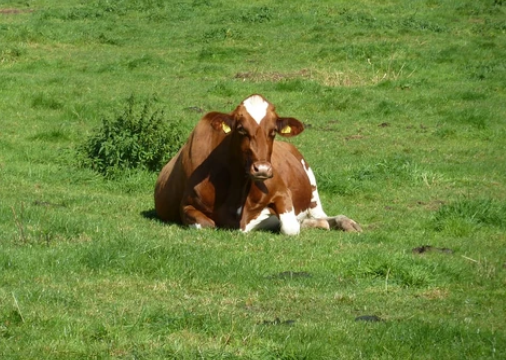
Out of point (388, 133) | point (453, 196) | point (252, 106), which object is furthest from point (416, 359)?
Result: point (388, 133)

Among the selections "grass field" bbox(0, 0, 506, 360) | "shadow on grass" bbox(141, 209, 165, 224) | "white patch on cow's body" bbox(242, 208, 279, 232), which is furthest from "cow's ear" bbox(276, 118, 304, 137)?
"shadow on grass" bbox(141, 209, 165, 224)

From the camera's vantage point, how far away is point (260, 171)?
10875 millimetres

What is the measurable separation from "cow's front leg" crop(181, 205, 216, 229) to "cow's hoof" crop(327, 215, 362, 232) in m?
1.62

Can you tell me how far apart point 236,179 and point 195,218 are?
2.21 ft

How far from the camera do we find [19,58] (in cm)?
2548

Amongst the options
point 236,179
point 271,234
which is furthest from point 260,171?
point 271,234

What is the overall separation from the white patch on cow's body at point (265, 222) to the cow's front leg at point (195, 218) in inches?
19.3

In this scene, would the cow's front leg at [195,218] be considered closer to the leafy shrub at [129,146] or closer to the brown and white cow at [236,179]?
the brown and white cow at [236,179]

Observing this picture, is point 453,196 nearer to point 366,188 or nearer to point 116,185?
point 366,188

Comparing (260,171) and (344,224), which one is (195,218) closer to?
(260,171)

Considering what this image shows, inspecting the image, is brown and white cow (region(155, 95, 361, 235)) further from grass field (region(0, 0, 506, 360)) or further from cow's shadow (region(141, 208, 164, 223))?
grass field (region(0, 0, 506, 360))

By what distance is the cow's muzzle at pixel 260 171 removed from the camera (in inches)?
428

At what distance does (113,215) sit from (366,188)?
408 cm

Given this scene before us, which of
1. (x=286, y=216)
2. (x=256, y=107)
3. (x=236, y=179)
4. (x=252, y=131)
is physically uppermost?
(x=256, y=107)
